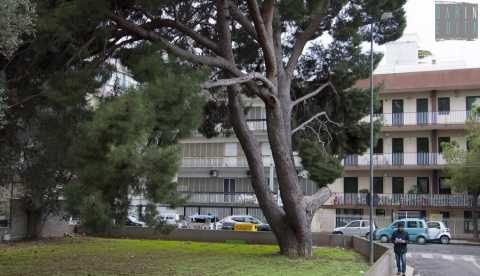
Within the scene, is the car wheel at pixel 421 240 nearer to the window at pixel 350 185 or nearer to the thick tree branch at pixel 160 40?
the window at pixel 350 185

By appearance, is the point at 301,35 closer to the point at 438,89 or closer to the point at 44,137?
the point at 44,137

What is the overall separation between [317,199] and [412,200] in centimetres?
2857

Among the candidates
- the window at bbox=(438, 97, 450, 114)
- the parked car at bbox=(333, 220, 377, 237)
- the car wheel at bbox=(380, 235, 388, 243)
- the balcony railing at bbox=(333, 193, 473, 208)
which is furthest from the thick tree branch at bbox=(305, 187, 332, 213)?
the window at bbox=(438, 97, 450, 114)

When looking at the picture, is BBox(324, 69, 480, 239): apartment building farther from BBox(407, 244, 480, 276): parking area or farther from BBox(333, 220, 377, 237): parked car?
BBox(407, 244, 480, 276): parking area

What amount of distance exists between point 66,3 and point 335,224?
3766cm

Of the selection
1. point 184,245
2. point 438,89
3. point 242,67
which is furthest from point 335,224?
point 242,67

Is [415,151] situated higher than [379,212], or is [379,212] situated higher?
[415,151]

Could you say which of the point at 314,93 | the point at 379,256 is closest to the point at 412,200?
the point at 314,93

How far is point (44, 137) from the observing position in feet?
58.0

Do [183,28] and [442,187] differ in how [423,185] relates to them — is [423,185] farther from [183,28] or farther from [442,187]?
[183,28]

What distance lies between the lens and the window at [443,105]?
170 ft

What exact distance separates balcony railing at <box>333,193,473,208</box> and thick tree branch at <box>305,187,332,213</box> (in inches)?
963

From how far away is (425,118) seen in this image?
52.0 meters

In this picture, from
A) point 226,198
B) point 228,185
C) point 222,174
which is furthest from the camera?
point 222,174
